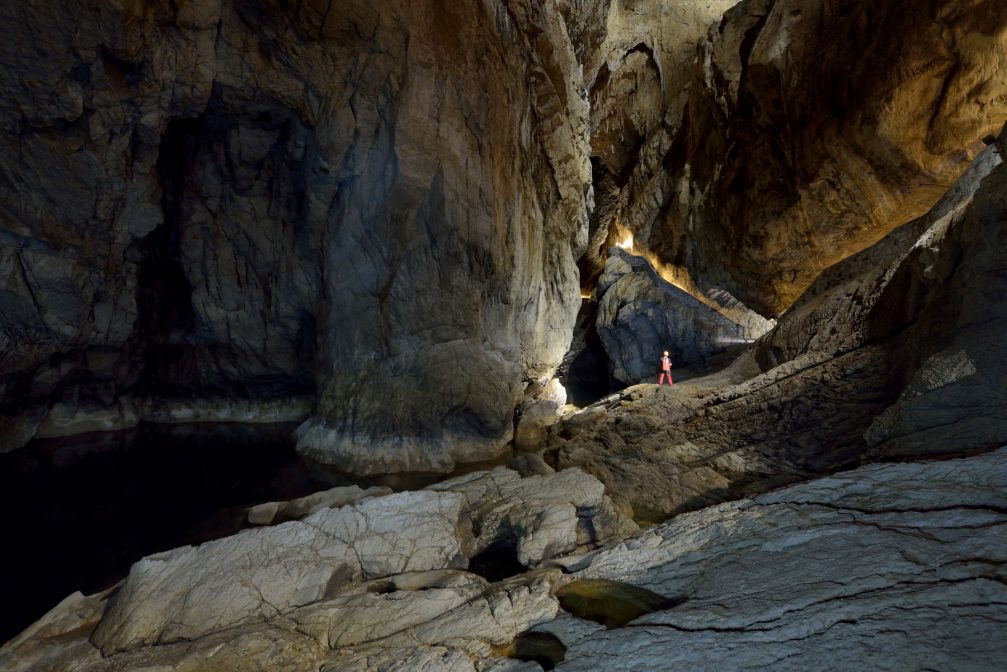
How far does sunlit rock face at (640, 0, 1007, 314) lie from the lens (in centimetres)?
1230

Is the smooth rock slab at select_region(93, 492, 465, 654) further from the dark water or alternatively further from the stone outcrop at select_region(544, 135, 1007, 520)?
the stone outcrop at select_region(544, 135, 1007, 520)

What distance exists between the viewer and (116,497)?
8922mm

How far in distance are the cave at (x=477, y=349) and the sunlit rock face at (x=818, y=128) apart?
0.10 m

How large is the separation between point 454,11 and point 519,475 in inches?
404

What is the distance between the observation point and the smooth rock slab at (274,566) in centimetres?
453

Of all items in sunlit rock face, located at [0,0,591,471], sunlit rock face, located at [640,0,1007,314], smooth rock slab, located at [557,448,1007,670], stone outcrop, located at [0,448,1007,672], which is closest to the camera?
smooth rock slab, located at [557,448,1007,670]

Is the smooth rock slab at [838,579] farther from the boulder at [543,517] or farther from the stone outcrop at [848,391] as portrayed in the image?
the boulder at [543,517]

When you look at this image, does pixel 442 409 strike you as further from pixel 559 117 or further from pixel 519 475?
pixel 559 117

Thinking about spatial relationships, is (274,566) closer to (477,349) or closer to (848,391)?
(477,349)

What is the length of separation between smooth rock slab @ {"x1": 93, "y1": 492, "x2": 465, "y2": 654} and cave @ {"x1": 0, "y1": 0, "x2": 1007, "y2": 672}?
4 centimetres

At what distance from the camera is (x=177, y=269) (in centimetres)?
1385

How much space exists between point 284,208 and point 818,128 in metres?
17.0

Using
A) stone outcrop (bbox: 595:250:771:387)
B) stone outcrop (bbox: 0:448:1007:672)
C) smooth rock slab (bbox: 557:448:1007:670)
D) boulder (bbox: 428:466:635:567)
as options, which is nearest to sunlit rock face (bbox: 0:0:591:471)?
boulder (bbox: 428:466:635:567)

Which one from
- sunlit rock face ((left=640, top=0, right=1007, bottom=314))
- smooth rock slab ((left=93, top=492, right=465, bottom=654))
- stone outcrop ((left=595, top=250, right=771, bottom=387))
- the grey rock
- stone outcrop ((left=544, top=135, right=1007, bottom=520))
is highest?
sunlit rock face ((left=640, top=0, right=1007, bottom=314))
